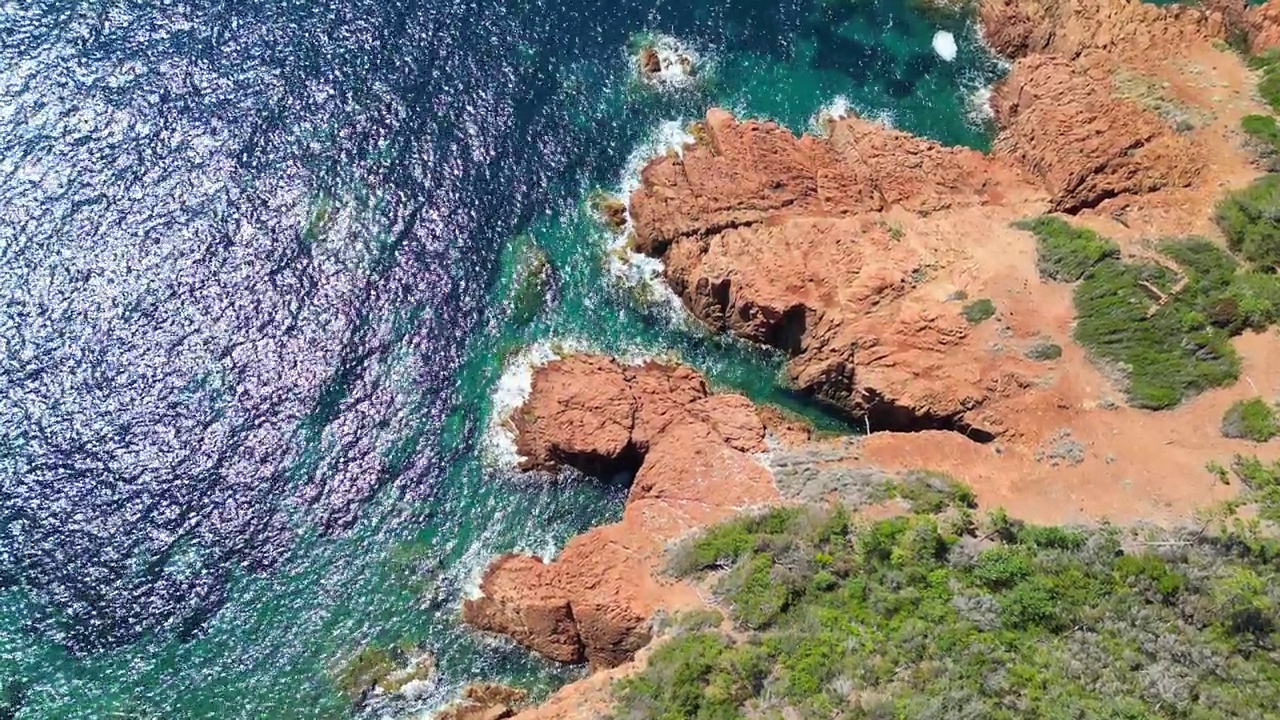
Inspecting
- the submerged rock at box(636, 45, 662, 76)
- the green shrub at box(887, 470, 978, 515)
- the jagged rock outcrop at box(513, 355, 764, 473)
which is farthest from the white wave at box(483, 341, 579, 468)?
the submerged rock at box(636, 45, 662, 76)

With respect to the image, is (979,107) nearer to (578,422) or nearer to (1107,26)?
(1107,26)

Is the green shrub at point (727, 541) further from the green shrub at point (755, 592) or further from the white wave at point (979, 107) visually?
the white wave at point (979, 107)

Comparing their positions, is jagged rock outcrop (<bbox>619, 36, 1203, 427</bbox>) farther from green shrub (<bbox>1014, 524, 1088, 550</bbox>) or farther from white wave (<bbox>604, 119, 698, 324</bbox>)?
green shrub (<bbox>1014, 524, 1088, 550</bbox>)

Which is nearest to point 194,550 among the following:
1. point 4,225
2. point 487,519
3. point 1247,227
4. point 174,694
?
point 174,694

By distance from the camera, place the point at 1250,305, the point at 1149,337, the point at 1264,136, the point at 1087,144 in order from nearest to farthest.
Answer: the point at 1250,305, the point at 1149,337, the point at 1264,136, the point at 1087,144

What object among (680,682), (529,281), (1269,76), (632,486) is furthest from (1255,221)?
(529,281)

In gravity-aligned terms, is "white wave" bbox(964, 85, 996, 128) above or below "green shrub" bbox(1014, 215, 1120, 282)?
above
